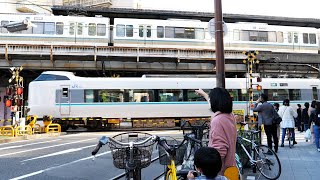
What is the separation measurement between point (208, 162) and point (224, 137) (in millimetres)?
547

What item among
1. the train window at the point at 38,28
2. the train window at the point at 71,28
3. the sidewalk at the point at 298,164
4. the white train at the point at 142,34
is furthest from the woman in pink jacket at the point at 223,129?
the train window at the point at 38,28

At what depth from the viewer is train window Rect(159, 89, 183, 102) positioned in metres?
23.3

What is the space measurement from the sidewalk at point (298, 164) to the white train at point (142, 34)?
1759 cm

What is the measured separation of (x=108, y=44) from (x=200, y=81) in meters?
8.66

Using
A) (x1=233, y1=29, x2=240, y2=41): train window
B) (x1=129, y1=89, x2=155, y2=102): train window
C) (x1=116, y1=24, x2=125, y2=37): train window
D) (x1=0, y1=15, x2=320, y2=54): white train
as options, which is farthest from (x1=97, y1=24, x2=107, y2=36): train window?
(x1=233, y1=29, x2=240, y2=41): train window

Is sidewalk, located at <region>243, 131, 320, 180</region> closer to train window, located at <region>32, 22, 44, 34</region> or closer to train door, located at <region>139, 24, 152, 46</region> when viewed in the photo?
train door, located at <region>139, 24, 152, 46</region>

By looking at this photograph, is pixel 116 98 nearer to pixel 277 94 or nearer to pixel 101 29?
pixel 101 29

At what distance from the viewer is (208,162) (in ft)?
9.44

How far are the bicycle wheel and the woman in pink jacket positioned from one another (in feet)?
12.6

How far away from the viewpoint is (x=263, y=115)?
10.0m

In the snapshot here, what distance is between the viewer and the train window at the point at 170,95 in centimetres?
2330

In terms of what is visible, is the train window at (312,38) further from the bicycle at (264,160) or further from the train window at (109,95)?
the bicycle at (264,160)

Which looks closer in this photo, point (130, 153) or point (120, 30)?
point (130, 153)

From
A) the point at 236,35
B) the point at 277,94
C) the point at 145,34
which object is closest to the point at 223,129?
the point at 277,94
